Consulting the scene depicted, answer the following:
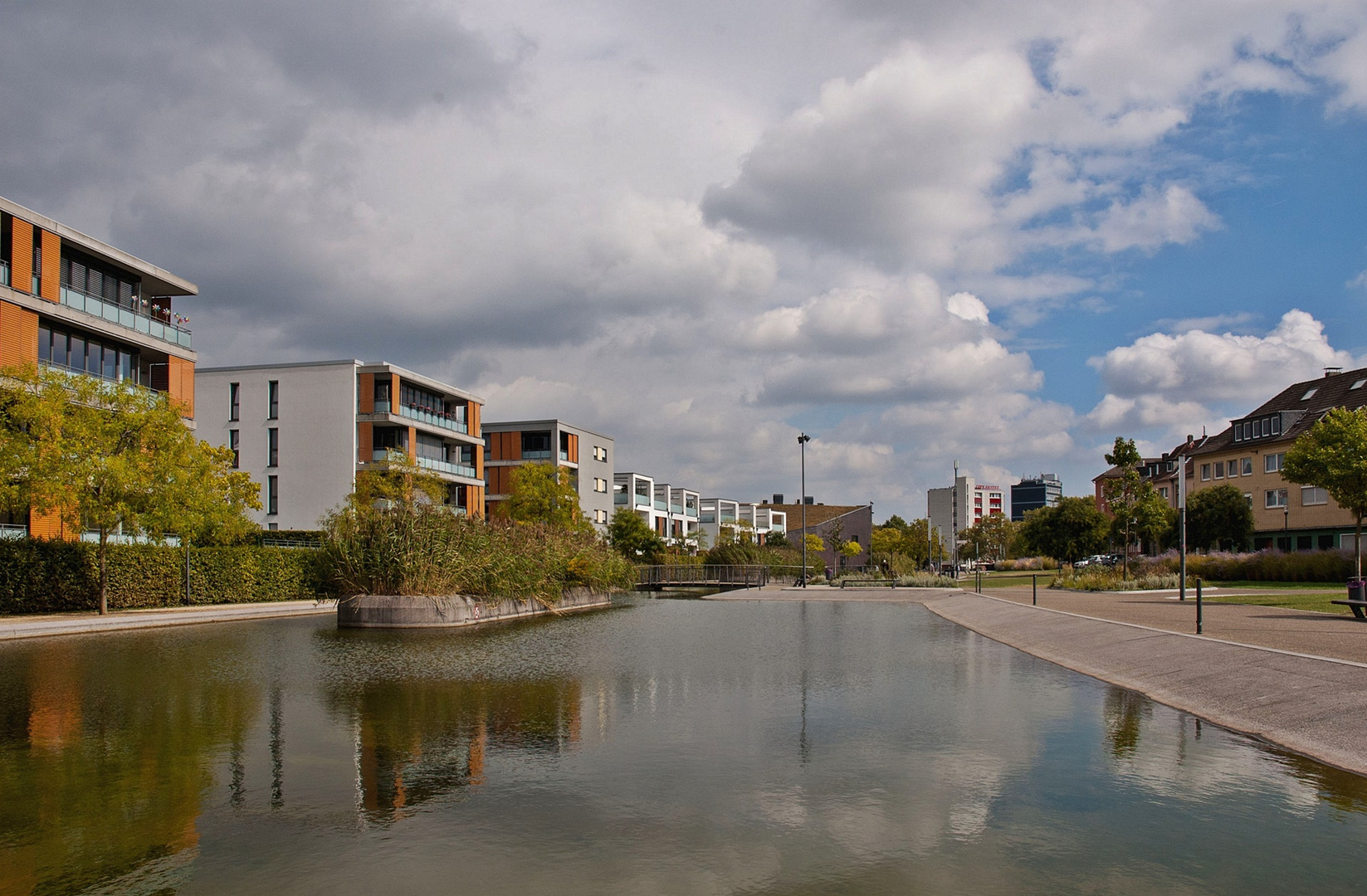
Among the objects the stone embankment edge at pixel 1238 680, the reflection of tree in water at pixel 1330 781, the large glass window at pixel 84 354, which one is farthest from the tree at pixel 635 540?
the reflection of tree in water at pixel 1330 781

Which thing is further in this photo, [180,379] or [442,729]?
[180,379]

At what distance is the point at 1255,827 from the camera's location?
6949 millimetres

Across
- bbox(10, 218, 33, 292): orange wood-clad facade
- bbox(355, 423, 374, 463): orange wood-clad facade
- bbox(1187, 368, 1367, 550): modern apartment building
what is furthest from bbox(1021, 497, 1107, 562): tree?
bbox(10, 218, 33, 292): orange wood-clad facade

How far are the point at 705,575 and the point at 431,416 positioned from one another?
68.1ft

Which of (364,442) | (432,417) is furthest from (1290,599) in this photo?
(432,417)

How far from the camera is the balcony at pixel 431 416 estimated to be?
57844mm

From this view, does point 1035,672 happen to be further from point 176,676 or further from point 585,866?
point 176,676

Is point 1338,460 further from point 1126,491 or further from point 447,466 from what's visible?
point 447,466

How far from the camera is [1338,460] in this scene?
103 ft

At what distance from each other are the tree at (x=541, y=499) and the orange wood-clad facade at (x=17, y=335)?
27886 mm

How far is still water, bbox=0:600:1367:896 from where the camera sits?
237 inches

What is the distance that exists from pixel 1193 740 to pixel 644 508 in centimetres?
9077

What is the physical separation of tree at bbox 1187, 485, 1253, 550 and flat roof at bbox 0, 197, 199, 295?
56.0m

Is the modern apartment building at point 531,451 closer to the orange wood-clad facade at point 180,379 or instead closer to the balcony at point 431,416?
the balcony at point 431,416
